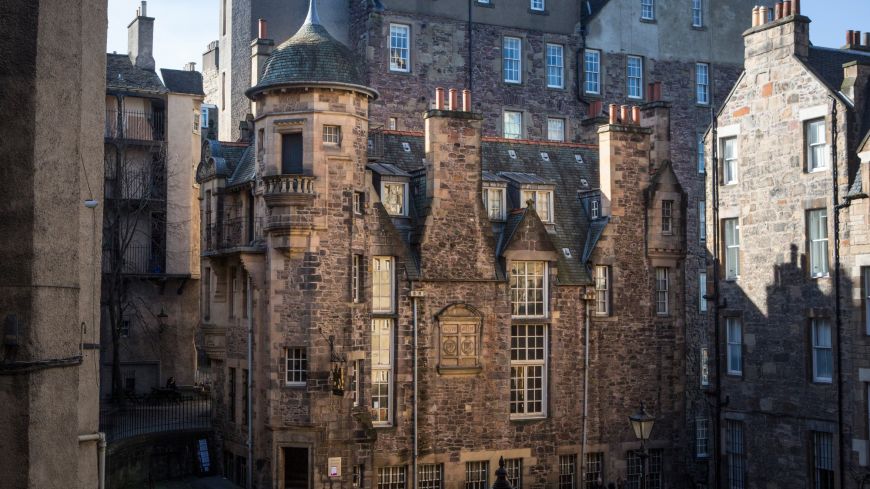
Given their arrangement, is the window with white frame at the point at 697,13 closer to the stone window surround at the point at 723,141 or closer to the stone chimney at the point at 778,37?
the stone chimney at the point at 778,37

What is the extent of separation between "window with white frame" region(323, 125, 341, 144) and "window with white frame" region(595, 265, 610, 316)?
30.7ft

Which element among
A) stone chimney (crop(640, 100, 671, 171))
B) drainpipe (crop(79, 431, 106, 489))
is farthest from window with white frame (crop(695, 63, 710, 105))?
drainpipe (crop(79, 431, 106, 489))

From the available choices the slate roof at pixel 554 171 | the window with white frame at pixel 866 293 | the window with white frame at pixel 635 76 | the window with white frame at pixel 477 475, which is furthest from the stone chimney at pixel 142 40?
the window with white frame at pixel 866 293

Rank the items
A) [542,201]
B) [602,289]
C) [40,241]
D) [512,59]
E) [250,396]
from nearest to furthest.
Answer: [40,241] < [250,396] < [542,201] < [602,289] < [512,59]

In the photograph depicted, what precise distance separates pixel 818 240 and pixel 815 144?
8.40ft

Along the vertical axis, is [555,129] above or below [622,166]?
above

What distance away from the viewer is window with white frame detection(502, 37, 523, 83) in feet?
143

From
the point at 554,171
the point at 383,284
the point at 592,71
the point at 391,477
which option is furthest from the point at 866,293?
the point at 592,71

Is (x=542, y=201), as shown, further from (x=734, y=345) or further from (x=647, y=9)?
(x=647, y=9)

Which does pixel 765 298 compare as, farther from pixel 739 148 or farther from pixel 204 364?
pixel 204 364

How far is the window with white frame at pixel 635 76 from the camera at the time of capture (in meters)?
46.0

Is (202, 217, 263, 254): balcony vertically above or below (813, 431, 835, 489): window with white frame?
above

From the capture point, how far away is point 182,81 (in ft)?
145

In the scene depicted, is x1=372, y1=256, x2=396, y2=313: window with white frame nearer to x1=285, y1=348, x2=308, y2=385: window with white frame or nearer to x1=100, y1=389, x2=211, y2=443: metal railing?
x1=285, y1=348, x2=308, y2=385: window with white frame
